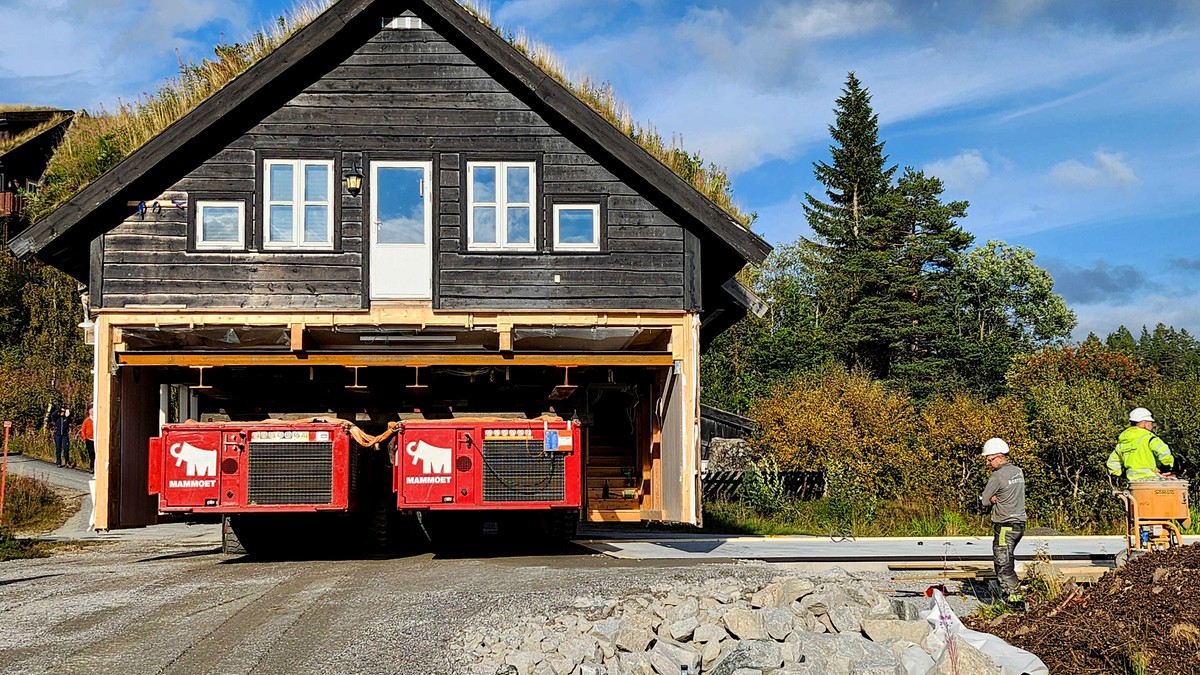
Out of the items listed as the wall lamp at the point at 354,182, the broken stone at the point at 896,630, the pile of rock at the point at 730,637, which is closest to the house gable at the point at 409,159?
the wall lamp at the point at 354,182

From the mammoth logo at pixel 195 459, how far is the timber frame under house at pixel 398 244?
1960 mm

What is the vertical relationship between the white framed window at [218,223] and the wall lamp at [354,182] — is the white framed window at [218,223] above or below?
below

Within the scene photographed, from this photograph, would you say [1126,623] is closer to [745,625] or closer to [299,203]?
[745,625]

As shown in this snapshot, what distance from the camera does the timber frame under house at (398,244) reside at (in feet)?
57.5

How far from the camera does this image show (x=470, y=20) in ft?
58.5

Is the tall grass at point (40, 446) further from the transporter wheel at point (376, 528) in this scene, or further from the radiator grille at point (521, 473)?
the radiator grille at point (521, 473)

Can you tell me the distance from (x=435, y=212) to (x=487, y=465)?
4.38 m

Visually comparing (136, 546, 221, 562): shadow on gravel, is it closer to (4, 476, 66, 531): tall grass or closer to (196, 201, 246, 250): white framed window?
(196, 201, 246, 250): white framed window

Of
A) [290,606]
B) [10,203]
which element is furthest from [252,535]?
[10,203]

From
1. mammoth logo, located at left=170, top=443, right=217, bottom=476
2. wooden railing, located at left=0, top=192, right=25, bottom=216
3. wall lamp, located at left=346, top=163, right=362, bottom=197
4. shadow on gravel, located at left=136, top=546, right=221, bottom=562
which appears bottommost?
shadow on gravel, located at left=136, top=546, right=221, bottom=562

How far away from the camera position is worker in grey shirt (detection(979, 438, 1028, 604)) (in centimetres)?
1275

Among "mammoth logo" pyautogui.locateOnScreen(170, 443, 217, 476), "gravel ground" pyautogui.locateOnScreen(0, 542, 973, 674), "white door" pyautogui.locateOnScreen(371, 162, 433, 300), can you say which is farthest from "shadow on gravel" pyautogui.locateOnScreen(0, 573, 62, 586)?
"white door" pyautogui.locateOnScreen(371, 162, 433, 300)

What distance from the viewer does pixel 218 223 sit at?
58.9 ft

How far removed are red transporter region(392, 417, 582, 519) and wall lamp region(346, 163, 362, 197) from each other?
4.13 metres
